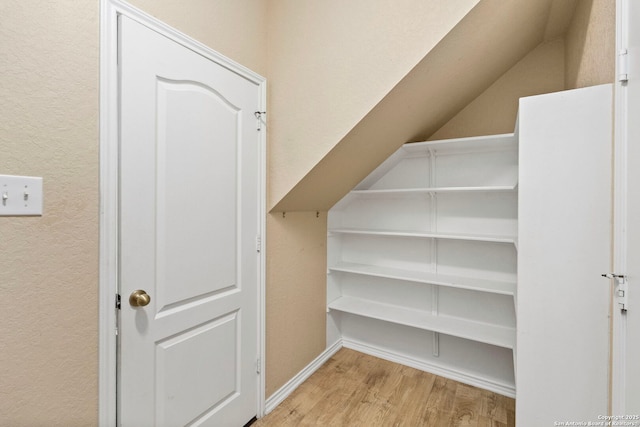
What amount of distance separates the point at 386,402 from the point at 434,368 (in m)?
0.57

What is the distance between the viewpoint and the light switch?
0.83 meters

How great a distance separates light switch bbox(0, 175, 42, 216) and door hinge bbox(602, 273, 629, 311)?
1.85 m

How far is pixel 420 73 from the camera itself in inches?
56.3

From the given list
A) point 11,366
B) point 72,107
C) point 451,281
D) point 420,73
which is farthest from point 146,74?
point 451,281

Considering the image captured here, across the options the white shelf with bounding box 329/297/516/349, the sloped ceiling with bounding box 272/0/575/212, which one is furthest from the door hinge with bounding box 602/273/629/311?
the sloped ceiling with bounding box 272/0/575/212

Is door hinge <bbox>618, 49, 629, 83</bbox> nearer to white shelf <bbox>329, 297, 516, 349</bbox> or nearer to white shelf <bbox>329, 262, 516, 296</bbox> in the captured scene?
white shelf <bbox>329, 262, 516, 296</bbox>

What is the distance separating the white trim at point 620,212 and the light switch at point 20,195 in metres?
1.84

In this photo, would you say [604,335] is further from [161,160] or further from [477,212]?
[161,160]

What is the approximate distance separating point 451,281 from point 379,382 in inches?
34.8

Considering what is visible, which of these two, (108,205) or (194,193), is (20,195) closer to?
(108,205)

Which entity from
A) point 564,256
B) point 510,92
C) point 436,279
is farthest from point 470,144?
point 564,256

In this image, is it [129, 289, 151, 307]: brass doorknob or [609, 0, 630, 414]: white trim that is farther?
[129, 289, 151, 307]: brass doorknob

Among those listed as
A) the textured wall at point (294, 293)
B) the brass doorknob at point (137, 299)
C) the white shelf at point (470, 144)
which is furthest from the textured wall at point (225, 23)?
the white shelf at point (470, 144)

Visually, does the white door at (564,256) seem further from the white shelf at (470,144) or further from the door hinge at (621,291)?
the white shelf at (470,144)
